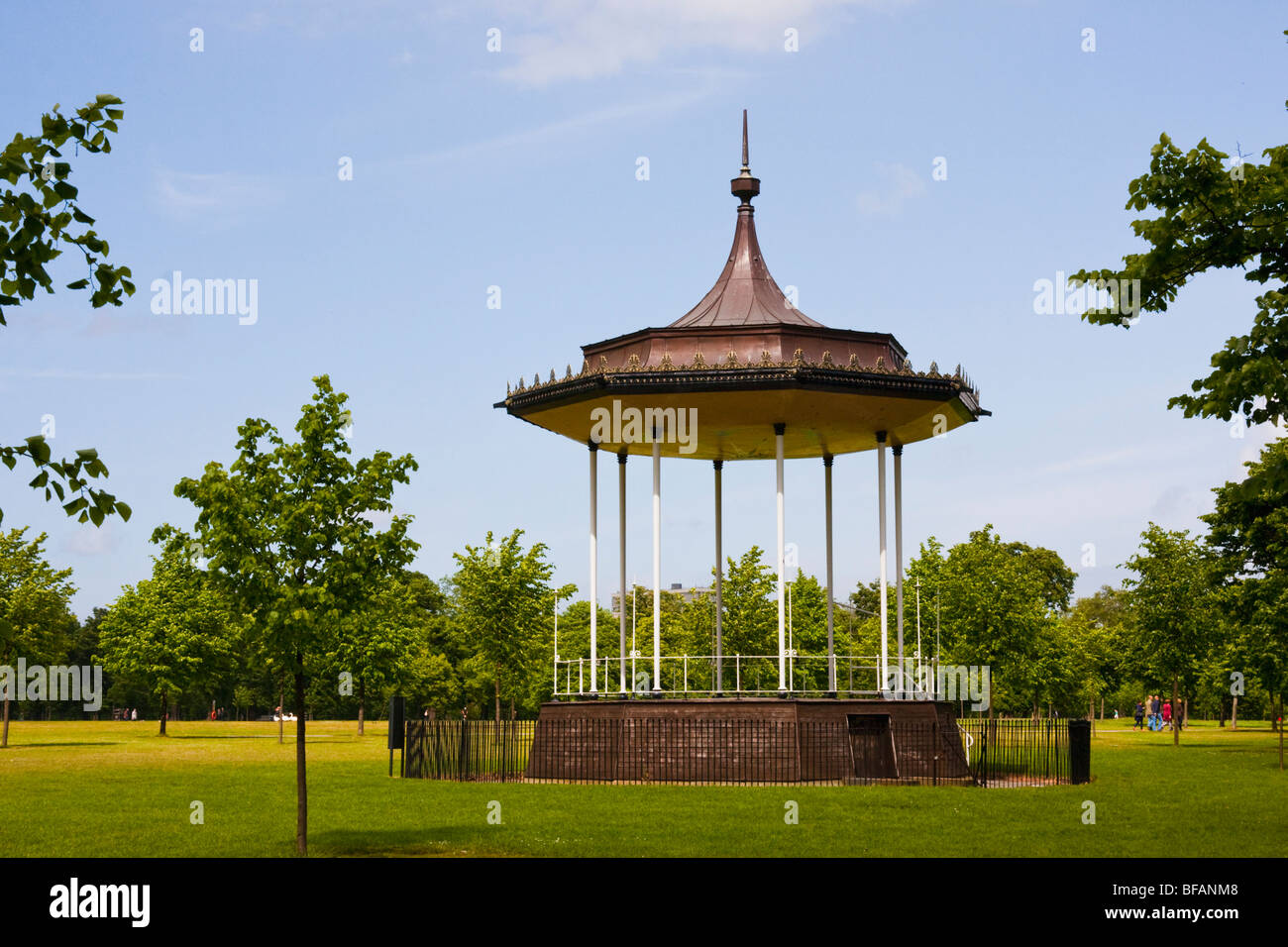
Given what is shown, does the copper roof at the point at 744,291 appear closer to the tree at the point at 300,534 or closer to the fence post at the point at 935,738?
the fence post at the point at 935,738

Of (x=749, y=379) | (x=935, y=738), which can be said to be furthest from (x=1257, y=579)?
(x=749, y=379)

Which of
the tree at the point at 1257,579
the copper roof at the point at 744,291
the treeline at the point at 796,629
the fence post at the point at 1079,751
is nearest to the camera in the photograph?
the fence post at the point at 1079,751

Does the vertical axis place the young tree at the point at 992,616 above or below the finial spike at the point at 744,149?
below

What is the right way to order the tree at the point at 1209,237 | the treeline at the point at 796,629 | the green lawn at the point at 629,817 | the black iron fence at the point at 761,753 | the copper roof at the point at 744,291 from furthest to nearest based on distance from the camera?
the treeline at the point at 796,629 → the copper roof at the point at 744,291 → the black iron fence at the point at 761,753 → the green lawn at the point at 629,817 → the tree at the point at 1209,237

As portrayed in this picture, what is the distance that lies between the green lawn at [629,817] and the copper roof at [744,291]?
1156cm

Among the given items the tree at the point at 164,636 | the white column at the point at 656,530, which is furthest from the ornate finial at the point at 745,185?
the tree at the point at 164,636

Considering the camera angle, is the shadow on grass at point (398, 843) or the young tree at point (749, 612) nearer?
the shadow on grass at point (398, 843)

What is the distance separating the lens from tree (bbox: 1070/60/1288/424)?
53.7ft

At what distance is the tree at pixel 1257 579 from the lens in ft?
137

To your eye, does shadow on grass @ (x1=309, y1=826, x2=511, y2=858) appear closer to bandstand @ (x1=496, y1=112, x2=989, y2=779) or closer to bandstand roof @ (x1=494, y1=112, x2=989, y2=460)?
bandstand @ (x1=496, y1=112, x2=989, y2=779)

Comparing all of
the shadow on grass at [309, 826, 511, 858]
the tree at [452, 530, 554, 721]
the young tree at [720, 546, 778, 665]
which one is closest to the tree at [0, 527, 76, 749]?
the tree at [452, 530, 554, 721]

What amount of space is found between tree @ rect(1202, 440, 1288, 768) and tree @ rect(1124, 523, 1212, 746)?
1605mm
